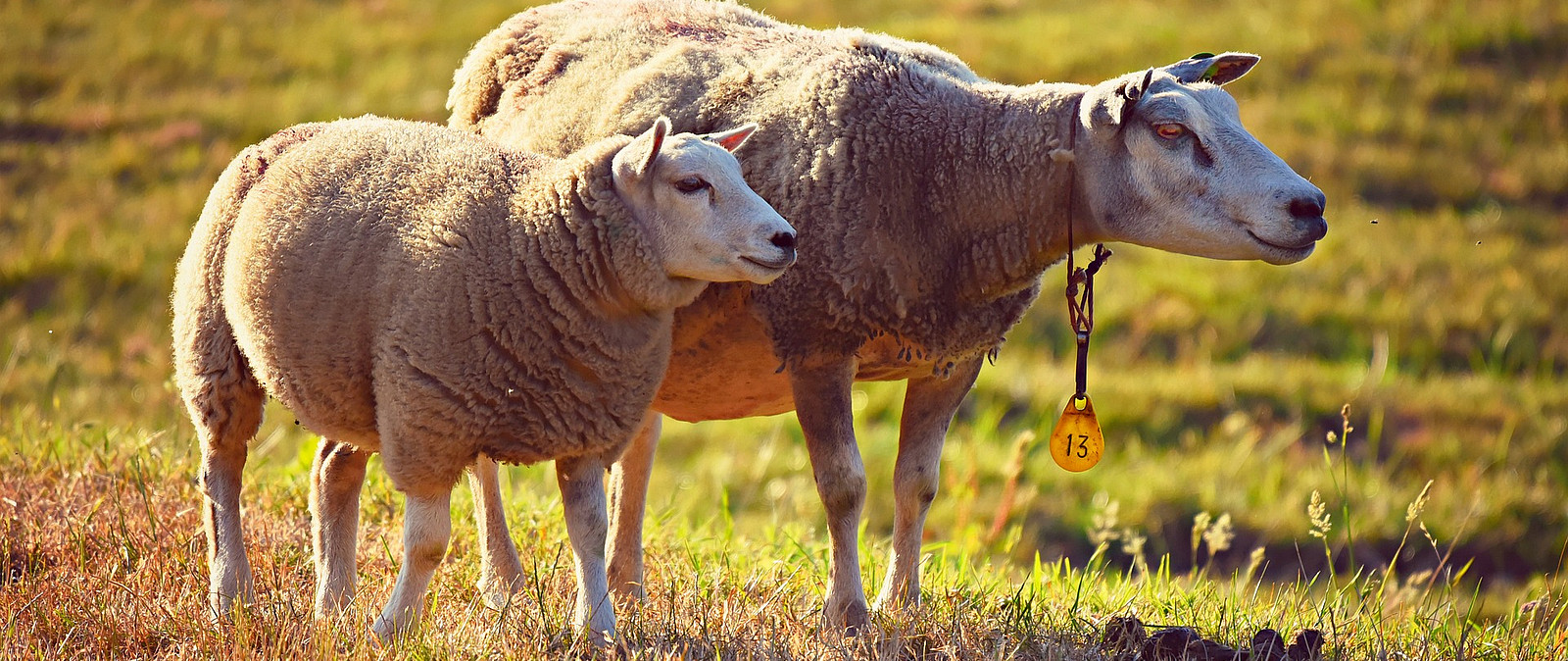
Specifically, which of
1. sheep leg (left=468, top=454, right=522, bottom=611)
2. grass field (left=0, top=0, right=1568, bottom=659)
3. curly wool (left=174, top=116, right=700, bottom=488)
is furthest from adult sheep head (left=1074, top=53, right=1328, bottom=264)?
sheep leg (left=468, top=454, right=522, bottom=611)

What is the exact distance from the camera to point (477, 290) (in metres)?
3.58

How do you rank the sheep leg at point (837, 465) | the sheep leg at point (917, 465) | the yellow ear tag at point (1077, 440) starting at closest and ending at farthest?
1. the sheep leg at point (837, 465)
2. the yellow ear tag at point (1077, 440)
3. the sheep leg at point (917, 465)

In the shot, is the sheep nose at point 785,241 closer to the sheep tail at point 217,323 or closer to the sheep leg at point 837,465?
the sheep leg at point 837,465

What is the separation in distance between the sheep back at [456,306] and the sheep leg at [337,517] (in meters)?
0.53

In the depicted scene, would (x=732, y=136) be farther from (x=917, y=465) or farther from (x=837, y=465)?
(x=917, y=465)

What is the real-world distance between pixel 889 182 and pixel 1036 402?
4.89 m

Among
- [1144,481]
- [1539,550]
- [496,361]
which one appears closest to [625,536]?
[496,361]

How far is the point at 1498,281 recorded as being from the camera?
9.77m

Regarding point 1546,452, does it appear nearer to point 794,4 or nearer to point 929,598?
point 929,598

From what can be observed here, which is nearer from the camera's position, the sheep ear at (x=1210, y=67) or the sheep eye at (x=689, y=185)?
the sheep eye at (x=689, y=185)

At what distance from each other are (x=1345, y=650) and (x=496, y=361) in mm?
2327

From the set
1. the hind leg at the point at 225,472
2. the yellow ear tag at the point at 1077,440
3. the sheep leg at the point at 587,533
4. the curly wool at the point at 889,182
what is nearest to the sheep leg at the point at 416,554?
the sheep leg at the point at 587,533

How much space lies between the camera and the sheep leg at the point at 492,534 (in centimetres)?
457

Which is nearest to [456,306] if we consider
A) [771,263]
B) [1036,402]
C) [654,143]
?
[654,143]
